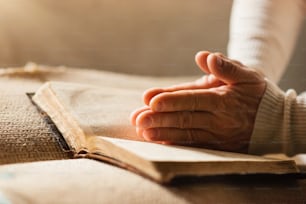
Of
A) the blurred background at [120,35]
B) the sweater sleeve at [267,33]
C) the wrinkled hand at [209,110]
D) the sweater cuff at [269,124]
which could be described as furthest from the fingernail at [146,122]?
the blurred background at [120,35]

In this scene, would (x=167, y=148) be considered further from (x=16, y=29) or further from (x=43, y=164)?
(x=16, y=29)

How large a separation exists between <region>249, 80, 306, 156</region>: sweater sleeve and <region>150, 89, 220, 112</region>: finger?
0.05 metres

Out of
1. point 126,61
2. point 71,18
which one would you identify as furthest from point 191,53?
point 71,18

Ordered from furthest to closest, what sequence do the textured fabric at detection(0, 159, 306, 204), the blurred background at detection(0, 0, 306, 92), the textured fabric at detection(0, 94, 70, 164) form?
the blurred background at detection(0, 0, 306, 92), the textured fabric at detection(0, 94, 70, 164), the textured fabric at detection(0, 159, 306, 204)

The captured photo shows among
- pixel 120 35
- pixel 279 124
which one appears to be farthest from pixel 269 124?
pixel 120 35

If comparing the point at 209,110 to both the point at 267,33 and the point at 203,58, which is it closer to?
the point at 203,58

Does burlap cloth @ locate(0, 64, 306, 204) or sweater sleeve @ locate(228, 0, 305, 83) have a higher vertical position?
sweater sleeve @ locate(228, 0, 305, 83)

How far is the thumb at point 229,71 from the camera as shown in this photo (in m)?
0.53

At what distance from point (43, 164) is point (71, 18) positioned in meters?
0.67

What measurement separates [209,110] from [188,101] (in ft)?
0.09

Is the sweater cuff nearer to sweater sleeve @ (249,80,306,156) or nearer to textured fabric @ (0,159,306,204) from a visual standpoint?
sweater sleeve @ (249,80,306,156)

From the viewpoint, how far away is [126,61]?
1.07 metres

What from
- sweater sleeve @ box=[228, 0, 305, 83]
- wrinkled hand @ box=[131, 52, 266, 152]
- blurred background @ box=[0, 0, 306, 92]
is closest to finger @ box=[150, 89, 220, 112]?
wrinkled hand @ box=[131, 52, 266, 152]

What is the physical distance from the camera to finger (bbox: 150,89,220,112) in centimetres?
50
